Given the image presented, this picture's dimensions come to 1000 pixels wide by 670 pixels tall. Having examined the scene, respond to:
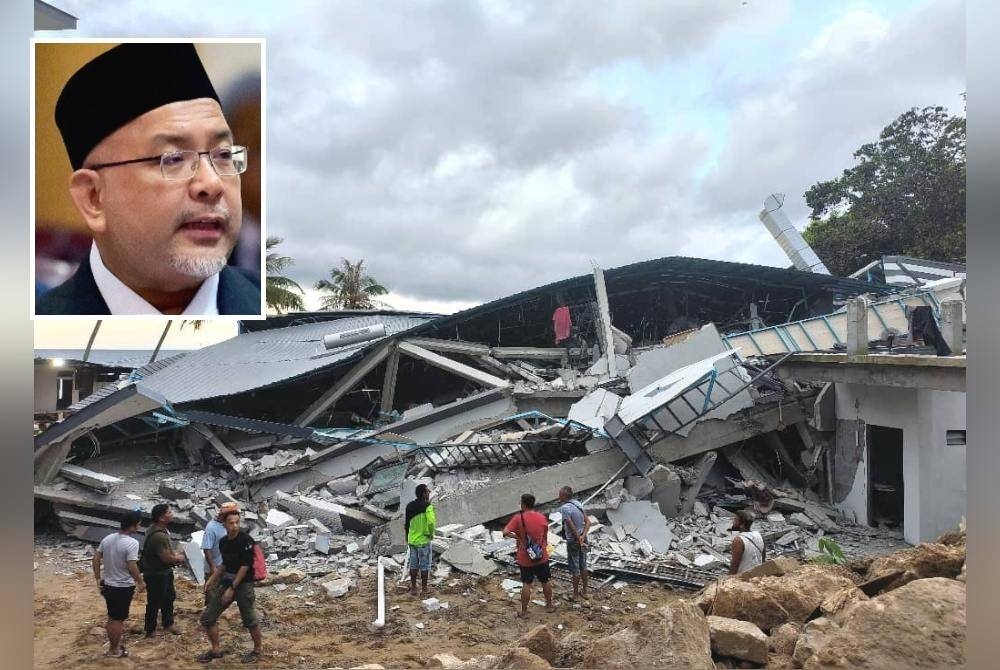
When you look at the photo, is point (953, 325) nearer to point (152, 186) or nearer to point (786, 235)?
point (786, 235)

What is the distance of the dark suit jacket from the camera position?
638cm

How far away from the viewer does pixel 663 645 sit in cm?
491

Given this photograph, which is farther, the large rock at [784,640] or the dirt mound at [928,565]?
the dirt mound at [928,565]

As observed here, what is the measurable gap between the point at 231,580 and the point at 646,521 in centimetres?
550

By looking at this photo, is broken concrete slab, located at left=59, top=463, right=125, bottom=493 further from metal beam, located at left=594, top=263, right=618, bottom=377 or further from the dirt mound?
the dirt mound

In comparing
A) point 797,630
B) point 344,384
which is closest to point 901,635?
point 797,630

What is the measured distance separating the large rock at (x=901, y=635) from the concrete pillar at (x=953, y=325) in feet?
12.8

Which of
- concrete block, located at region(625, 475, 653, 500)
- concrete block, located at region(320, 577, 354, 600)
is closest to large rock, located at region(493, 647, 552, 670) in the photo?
concrete block, located at region(320, 577, 354, 600)

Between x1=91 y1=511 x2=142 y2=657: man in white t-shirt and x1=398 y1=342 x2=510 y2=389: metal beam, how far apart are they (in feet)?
24.3

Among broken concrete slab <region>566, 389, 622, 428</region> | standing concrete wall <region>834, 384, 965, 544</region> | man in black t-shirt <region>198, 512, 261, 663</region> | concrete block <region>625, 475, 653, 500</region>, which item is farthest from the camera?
broken concrete slab <region>566, 389, 622, 428</region>

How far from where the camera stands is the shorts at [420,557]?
7.40 metres

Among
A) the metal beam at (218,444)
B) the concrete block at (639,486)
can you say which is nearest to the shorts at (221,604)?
the concrete block at (639,486)

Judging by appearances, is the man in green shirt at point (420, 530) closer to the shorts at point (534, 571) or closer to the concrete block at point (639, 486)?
the shorts at point (534, 571)

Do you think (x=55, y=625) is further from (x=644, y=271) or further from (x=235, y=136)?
(x=644, y=271)
